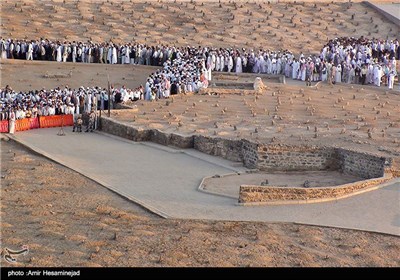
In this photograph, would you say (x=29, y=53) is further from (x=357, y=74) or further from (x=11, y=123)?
(x=357, y=74)

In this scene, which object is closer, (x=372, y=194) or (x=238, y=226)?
(x=238, y=226)

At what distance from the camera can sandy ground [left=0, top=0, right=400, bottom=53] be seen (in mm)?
35562

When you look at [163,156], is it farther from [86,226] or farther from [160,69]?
[160,69]

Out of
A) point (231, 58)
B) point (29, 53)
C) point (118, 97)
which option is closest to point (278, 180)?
point (118, 97)

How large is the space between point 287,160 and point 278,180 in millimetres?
810

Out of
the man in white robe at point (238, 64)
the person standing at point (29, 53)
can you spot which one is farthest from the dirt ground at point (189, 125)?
the man in white robe at point (238, 64)

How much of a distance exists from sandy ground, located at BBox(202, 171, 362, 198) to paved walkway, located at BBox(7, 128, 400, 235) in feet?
1.40

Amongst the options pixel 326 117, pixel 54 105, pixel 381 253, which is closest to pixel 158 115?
pixel 54 105

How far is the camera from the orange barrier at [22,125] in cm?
2482

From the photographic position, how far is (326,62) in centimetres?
3203

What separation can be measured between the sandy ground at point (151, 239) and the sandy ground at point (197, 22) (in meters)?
17.5

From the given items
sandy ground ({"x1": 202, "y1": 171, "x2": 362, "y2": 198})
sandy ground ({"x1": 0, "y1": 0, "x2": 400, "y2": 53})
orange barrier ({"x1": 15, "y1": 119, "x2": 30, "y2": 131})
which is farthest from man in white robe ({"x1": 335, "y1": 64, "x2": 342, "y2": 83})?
orange barrier ({"x1": 15, "y1": 119, "x2": 30, "y2": 131})

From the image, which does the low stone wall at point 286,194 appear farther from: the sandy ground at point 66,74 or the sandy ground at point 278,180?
the sandy ground at point 66,74

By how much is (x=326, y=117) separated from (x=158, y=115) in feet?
15.2
